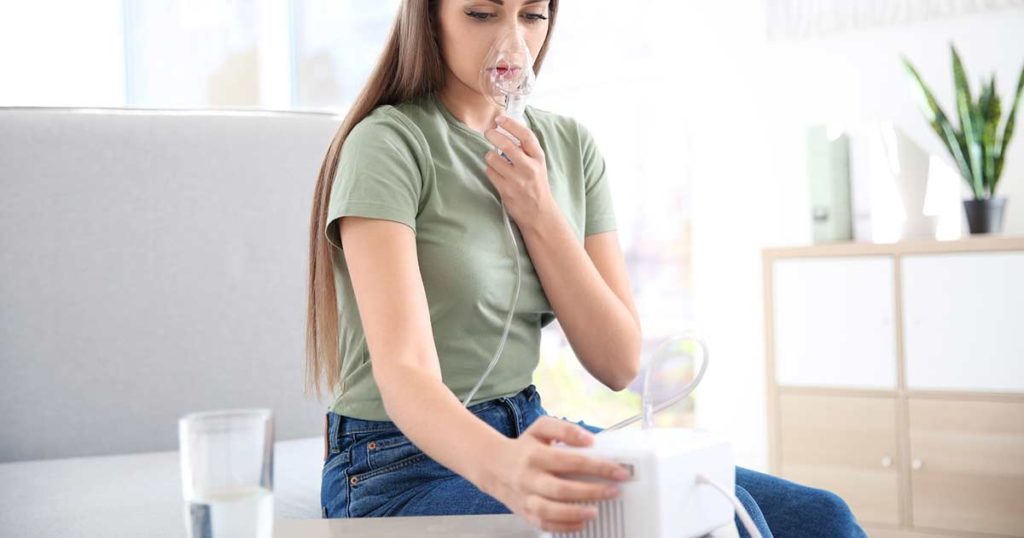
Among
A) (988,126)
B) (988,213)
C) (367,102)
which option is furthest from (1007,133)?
(367,102)

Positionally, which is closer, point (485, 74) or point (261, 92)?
point (485, 74)

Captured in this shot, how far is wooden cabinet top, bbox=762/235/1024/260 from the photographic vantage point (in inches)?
94.9

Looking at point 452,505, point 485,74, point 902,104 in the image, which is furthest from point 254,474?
point 902,104

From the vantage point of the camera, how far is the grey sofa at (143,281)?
1.81m

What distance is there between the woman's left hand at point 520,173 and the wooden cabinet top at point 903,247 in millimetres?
1636

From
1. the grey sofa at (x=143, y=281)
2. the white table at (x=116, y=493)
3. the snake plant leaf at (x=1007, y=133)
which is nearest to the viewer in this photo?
the white table at (x=116, y=493)

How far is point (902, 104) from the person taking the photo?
296 cm

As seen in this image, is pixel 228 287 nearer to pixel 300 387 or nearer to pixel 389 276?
pixel 300 387

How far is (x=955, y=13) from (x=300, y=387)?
2122 mm

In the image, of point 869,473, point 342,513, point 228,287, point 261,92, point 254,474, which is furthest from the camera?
point 261,92

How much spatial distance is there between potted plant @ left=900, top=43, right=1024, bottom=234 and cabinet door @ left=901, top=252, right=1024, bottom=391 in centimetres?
15

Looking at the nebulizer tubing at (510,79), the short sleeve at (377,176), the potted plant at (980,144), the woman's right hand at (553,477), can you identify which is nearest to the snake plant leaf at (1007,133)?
the potted plant at (980,144)

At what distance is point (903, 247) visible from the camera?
2529 mm

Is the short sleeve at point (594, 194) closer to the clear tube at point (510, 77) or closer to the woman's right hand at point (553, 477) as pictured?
the clear tube at point (510, 77)
